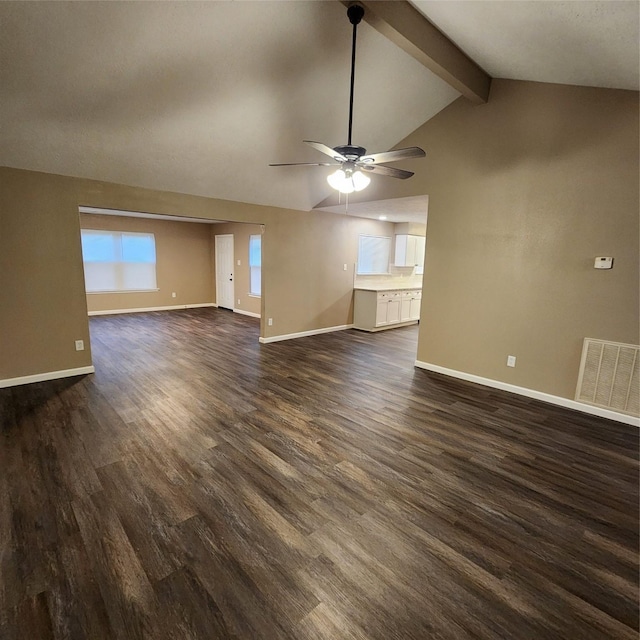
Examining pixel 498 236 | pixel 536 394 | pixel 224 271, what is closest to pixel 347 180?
pixel 498 236

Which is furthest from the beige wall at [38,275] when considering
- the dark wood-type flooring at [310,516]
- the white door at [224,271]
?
the white door at [224,271]

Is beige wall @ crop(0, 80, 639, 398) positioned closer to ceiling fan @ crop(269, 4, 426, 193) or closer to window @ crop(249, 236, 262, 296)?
ceiling fan @ crop(269, 4, 426, 193)

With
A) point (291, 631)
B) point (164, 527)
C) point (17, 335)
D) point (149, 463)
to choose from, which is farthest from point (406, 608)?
point (17, 335)

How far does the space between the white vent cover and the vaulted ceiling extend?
234cm

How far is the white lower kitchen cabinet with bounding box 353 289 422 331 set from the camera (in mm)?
7006

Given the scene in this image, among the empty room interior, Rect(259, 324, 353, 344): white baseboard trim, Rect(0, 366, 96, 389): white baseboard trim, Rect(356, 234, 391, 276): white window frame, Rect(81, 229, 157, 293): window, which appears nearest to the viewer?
the empty room interior

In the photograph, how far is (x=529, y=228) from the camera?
3809mm

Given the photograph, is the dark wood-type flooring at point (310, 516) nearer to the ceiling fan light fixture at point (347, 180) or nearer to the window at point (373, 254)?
the ceiling fan light fixture at point (347, 180)

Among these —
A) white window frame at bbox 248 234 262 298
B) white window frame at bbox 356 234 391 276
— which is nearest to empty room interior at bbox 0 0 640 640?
white window frame at bbox 356 234 391 276

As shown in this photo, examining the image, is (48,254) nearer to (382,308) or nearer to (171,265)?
(171,265)

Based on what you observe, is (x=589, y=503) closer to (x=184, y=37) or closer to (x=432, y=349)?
(x=432, y=349)

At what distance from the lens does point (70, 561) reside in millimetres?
1709

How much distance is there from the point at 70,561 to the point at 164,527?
0.43 meters

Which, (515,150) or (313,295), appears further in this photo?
(313,295)
